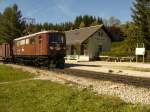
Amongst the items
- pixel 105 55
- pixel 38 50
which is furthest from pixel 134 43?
pixel 38 50

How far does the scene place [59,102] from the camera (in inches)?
468

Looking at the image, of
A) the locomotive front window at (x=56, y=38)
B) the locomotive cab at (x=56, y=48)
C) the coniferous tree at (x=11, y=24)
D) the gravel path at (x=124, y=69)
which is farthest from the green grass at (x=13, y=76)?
the coniferous tree at (x=11, y=24)

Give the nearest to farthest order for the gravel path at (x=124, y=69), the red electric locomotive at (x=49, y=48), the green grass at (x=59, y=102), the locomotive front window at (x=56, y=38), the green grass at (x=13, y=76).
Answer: the green grass at (x=59, y=102) → the green grass at (x=13, y=76) → the gravel path at (x=124, y=69) → the red electric locomotive at (x=49, y=48) → the locomotive front window at (x=56, y=38)

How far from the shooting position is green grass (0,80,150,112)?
416 inches

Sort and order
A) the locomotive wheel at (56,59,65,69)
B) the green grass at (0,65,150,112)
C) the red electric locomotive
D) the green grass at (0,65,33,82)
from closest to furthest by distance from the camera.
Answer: the green grass at (0,65,150,112) < the green grass at (0,65,33,82) < the red electric locomotive < the locomotive wheel at (56,59,65,69)

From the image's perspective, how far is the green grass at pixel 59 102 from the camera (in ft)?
34.6

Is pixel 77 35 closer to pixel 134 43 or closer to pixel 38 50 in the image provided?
pixel 134 43

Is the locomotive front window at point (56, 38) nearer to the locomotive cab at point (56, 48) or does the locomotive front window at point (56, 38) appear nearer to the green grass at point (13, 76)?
the locomotive cab at point (56, 48)

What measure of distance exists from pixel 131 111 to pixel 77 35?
53896 mm

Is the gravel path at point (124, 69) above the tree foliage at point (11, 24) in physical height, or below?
below

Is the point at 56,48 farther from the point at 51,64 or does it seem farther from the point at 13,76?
the point at 13,76

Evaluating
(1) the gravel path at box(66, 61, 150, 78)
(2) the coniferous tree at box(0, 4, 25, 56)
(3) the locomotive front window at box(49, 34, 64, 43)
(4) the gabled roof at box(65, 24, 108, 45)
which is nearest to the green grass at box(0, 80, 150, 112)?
(1) the gravel path at box(66, 61, 150, 78)

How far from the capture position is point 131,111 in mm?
9750

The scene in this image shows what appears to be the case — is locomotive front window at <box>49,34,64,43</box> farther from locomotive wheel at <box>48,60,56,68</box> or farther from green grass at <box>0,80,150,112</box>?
green grass at <box>0,80,150,112</box>
